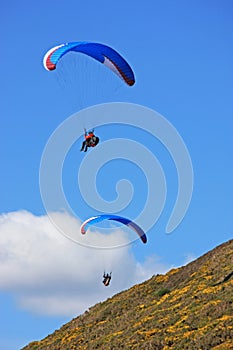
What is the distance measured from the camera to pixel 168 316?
45.8 m

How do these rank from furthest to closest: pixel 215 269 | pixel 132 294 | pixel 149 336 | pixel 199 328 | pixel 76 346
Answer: pixel 132 294, pixel 215 269, pixel 76 346, pixel 149 336, pixel 199 328

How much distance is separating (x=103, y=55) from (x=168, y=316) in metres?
16.7

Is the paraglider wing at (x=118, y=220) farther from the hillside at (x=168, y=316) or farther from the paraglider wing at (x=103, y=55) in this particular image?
the paraglider wing at (x=103, y=55)

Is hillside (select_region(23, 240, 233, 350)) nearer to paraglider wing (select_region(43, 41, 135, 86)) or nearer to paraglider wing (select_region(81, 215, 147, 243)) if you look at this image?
paraglider wing (select_region(81, 215, 147, 243))

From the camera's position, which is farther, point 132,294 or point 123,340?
point 132,294

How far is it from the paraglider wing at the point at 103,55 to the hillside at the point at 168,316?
13.6m

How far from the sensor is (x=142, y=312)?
167 ft

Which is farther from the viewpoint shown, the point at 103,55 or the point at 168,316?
the point at 168,316

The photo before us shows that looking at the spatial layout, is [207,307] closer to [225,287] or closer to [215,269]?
[225,287]

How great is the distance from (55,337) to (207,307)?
17759 mm

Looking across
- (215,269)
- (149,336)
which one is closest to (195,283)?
(215,269)

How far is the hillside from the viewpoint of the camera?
39188mm

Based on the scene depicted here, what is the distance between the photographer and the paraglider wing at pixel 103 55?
124 feet

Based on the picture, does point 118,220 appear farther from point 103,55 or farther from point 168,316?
point 103,55
